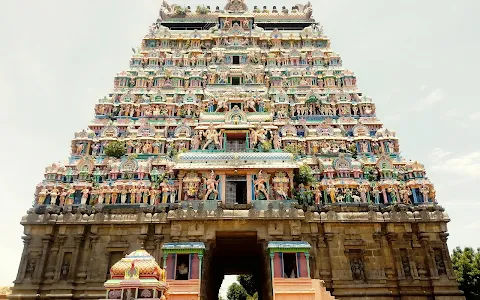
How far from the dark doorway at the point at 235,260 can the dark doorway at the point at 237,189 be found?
2295mm

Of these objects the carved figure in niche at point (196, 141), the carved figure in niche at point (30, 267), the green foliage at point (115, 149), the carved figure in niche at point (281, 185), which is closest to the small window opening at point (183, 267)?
the carved figure in niche at point (281, 185)

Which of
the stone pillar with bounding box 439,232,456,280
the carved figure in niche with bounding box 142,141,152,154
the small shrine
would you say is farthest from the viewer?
the carved figure in niche with bounding box 142,141,152,154

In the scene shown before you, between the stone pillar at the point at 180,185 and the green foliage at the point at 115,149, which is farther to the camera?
the green foliage at the point at 115,149

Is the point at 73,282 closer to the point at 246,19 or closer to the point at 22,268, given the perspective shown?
the point at 22,268

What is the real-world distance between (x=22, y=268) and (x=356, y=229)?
2060 centimetres

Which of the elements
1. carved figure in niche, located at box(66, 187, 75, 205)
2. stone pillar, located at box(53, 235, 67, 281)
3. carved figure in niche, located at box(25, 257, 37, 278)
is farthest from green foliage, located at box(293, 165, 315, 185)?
carved figure in niche, located at box(25, 257, 37, 278)

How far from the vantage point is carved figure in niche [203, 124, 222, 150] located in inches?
947

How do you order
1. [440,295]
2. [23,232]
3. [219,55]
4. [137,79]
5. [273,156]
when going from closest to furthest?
[440,295]
[23,232]
[273,156]
[137,79]
[219,55]

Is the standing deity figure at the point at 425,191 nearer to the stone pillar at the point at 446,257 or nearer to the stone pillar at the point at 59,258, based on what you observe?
the stone pillar at the point at 446,257

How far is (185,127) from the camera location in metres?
26.8

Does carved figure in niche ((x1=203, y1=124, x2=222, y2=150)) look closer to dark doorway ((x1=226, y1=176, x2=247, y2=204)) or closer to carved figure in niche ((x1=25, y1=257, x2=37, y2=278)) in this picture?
dark doorway ((x1=226, y1=176, x2=247, y2=204))

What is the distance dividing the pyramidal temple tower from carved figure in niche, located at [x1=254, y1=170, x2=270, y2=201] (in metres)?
0.06

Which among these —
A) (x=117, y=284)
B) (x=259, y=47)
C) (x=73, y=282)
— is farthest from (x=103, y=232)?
(x=259, y=47)

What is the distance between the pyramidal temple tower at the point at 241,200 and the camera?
2025 cm
